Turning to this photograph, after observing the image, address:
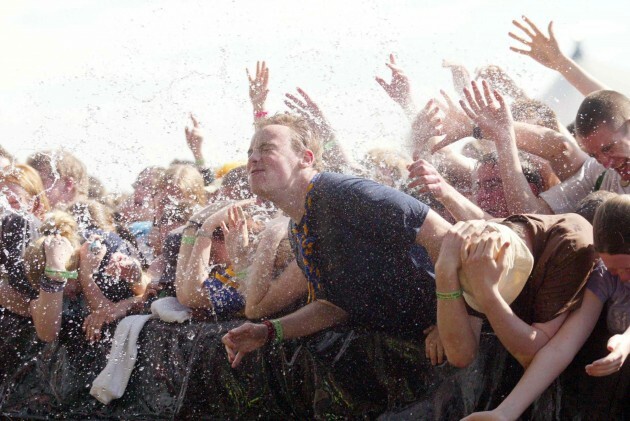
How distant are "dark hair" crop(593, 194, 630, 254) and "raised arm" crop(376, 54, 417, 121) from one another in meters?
2.44

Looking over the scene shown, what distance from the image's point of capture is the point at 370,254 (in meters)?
3.63

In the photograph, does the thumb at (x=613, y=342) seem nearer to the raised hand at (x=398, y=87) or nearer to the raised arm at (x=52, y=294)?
the raised hand at (x=398, y=87)

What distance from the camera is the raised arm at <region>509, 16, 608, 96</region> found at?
15.9 ft

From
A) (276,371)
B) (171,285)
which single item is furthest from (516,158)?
(171,285)

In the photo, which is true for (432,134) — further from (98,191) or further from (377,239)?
(98,191)

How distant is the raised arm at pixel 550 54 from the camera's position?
484 cm

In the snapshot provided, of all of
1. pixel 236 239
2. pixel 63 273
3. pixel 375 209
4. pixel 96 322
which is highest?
pixel 375 209

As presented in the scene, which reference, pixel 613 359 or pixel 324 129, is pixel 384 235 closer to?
pixel 613 359

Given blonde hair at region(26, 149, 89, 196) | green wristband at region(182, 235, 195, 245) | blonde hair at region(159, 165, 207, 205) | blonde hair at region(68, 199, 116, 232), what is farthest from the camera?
blonde hair at region(26, 149, 89, 196)

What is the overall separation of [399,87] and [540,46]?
917mm

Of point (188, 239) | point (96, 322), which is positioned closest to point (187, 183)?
point (188, 239)

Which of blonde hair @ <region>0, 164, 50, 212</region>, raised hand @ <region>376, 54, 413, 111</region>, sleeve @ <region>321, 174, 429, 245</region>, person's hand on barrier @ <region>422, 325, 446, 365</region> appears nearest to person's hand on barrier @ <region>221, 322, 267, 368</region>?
sleeve @ <region>321, 174, 429, 245</region>

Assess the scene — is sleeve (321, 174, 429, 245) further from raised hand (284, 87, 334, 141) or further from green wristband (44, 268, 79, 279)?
green wristband (44, 268, 79, 279)

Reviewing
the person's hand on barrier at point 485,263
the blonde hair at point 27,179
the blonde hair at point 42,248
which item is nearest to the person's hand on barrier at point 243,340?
the person's hand on barrier at point 485,263
